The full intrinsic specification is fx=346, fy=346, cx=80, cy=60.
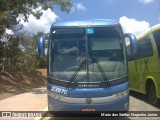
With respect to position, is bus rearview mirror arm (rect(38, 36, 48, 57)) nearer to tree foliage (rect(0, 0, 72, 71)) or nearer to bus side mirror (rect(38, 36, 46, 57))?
bus side mirror (rect(38, 36, 46, 57))

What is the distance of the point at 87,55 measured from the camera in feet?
34.8

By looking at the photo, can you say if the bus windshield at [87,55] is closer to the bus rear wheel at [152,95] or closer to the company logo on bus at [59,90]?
the company logo on bus at [59,90]

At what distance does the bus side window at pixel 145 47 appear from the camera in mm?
14798

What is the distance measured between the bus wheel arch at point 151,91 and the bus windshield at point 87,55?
175 inches

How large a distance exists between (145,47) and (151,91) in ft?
6.59

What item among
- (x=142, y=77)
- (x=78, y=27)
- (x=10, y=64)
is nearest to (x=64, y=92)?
(x=78, y=27)

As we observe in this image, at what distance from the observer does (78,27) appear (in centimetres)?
1099

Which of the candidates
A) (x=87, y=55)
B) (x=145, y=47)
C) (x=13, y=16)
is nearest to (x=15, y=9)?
(x=13, y=16)

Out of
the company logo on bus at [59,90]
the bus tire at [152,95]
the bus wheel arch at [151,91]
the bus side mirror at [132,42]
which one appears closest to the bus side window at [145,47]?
the bus wheel arch at [151,91]

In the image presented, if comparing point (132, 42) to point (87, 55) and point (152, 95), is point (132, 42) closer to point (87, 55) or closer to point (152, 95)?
point (87, 55)

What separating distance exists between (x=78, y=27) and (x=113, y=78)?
→ 80.0 inches

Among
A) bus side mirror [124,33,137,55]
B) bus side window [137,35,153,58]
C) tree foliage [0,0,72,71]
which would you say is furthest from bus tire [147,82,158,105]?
tree foliage [0,0,72,71]

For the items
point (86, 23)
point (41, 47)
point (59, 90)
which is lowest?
point (59, 90)

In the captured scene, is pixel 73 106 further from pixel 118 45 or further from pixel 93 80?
pixel 118 45
